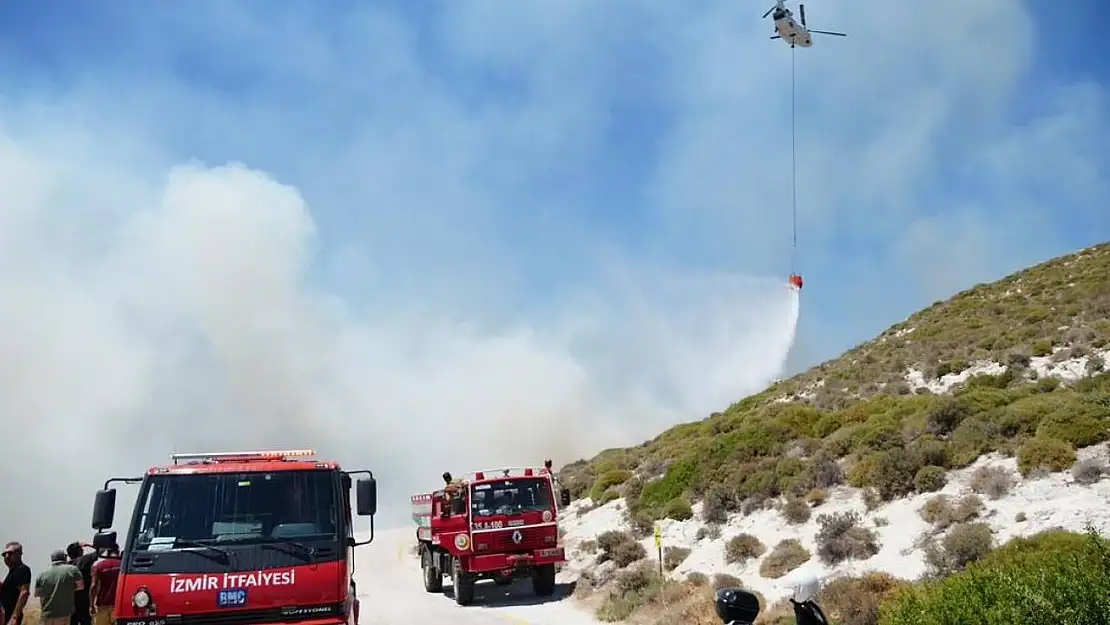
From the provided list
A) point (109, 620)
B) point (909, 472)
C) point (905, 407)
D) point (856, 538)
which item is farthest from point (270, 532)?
point (905, 407)

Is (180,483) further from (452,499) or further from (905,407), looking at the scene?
(905,407)

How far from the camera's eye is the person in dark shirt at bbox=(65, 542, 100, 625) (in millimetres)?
10008

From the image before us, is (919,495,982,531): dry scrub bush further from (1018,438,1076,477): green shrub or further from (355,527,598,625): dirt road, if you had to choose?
(355,527,598,625): dirt road

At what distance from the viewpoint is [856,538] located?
45.5 ft

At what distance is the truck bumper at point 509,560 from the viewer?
55.8 ft

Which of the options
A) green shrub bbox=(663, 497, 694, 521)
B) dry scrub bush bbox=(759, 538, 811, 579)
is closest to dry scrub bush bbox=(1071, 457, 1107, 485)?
dry scrub bush bbox=(759, 538, 811, 579)

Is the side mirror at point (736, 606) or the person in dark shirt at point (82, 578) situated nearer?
the side mirror at point (736, 606)

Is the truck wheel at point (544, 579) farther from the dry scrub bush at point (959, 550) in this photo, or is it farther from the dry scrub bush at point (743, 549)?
the dry scrub bush at point (959, 550)

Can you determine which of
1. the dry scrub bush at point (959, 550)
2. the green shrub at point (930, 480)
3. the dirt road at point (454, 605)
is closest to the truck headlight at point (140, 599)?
the dirt road at point (454, 605)

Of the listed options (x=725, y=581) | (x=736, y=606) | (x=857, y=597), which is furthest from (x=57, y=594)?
(x=725, y=581)

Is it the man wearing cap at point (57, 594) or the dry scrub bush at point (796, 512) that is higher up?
the dry scrub bush at point (796, 512)

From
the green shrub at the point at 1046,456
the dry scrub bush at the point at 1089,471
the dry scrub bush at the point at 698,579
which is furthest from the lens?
the dry scrub bush at the point at 698,579

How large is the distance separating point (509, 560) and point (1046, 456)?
10.2 meters

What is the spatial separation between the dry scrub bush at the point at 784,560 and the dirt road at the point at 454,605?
3176 mm
